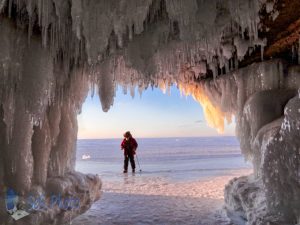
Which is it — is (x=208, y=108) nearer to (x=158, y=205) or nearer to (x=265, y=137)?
(x=158, y=205)

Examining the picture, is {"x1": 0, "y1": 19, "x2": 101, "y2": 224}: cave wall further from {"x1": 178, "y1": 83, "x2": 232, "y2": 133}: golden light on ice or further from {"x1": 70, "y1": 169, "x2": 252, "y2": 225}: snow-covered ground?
{"x1": 178, "y1": 83, "x2": 232, "y2": 133}: golden light on ice

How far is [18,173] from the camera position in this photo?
4988 mm

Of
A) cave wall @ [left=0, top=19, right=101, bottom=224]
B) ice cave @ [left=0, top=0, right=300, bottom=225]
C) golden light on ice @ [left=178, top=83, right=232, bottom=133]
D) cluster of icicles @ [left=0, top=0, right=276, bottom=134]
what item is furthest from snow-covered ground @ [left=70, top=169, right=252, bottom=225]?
cluster of icicles @ [left=0, top=0, right=276, bottom=134]

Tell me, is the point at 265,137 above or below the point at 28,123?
below

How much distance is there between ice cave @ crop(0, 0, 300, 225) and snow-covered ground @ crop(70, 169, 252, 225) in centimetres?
43

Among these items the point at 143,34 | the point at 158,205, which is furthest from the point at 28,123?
the point at 158,205

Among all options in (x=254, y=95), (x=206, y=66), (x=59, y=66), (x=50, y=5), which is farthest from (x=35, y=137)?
(x=254, y=95)

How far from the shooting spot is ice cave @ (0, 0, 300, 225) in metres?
4.03

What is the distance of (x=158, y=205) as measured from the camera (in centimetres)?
716

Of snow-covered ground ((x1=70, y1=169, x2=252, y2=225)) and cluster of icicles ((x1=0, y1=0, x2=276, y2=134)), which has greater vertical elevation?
cluster of icicles ((x1=0, y1=0, x2=276, y2=134))

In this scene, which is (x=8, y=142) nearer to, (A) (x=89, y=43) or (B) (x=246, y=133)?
(A) (x=89, y=43)

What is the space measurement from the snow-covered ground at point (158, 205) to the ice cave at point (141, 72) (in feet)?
1.43

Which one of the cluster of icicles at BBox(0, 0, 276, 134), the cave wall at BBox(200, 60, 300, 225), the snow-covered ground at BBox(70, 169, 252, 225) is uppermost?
the cluster of icicles at BBox(0, 0, 276, 134)

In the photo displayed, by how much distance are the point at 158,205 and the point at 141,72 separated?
3479 millimetres
